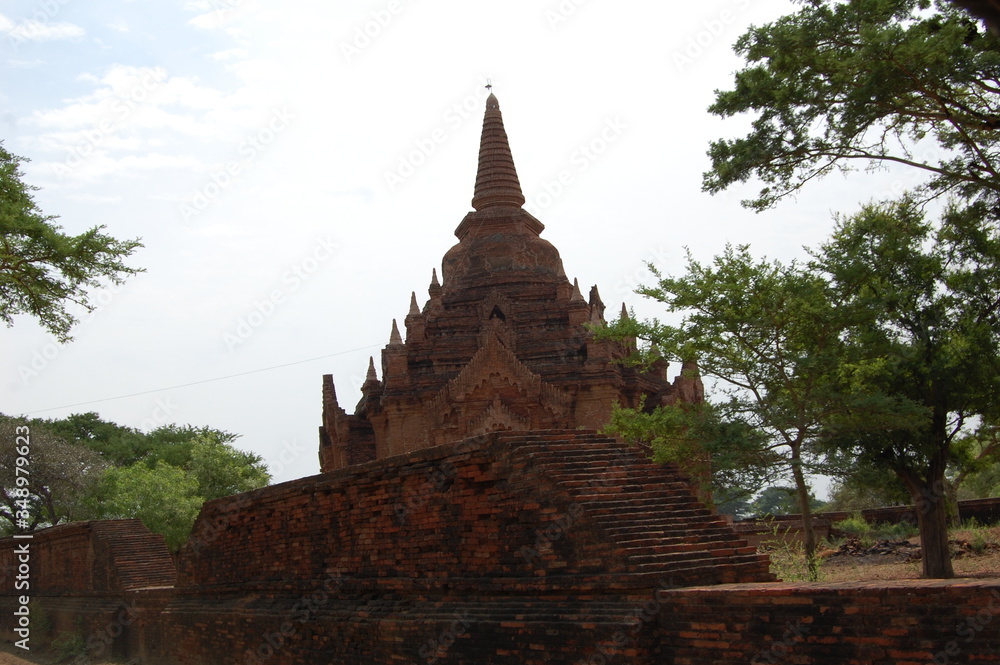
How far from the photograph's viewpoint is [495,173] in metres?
26.8

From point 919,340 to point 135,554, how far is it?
528 inches

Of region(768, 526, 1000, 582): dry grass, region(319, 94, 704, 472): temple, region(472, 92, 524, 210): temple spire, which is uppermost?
region(472, 92, 524, 210): temple spire

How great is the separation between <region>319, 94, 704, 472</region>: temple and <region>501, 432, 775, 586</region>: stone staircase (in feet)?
39.3

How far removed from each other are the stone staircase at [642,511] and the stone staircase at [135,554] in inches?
425

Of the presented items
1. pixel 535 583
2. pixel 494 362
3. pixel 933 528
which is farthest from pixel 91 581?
pixel 933 528

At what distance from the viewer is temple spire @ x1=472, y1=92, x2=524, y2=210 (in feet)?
87.1

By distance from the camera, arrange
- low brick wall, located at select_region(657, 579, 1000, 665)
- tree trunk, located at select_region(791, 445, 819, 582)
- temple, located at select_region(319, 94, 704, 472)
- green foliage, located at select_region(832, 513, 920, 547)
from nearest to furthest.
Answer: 1. low brick wall, located at select_region(657, 579, 1000, 665)
2. tree trunk, located at select_region(791, 445, 819, 582)
3. green foliage, located at select_region(832, 513, 920, 547)
4. temple, located at select_region(319, 94, 704, 472)

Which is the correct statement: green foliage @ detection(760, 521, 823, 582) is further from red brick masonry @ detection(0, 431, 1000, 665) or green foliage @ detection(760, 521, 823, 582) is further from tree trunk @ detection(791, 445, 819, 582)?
red brick masonry @ detection(0, 431, 1000, 665)

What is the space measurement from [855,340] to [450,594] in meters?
8.19

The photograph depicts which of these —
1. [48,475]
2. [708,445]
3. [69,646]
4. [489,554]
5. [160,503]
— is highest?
[48,475]

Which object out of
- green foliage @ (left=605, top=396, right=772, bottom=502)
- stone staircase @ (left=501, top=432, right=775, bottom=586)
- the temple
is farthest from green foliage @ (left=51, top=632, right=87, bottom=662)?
stone staircase @ (left=501, top=432, right=775, bottom=586)

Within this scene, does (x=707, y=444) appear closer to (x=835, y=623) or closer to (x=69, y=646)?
(x=835, y=623)

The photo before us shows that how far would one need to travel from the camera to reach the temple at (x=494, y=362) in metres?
21.2

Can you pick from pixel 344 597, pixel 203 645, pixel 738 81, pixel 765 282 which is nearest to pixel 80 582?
pixel 203 645
